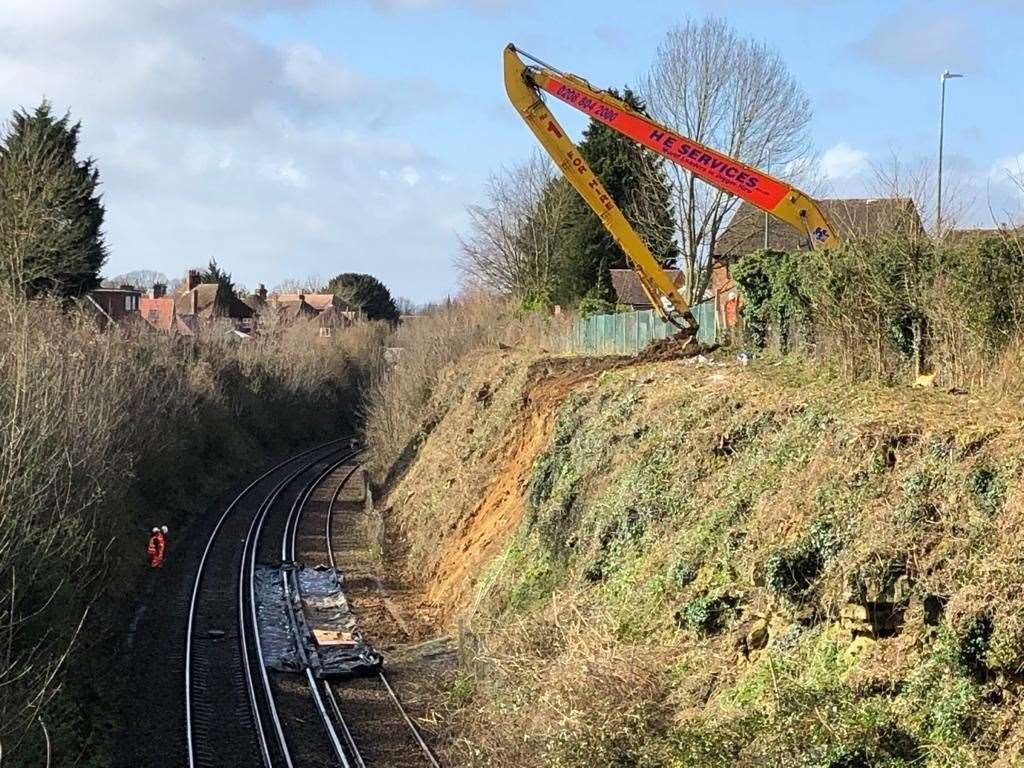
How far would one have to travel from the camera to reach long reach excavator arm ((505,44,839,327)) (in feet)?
66.7

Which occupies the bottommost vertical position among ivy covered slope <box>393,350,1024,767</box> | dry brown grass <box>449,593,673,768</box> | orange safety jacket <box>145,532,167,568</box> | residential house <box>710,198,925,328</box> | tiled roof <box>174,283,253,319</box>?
orange safety jacket <box>145,532,167,568</box>

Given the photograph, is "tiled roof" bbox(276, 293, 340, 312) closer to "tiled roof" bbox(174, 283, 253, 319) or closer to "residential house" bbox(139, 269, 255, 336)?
"residential house" bbox(139, 269, 255, 336)

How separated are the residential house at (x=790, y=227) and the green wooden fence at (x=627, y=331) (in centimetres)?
55

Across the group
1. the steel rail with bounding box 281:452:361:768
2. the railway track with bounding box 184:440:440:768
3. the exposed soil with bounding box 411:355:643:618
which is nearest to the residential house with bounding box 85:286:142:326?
the steel rail with bounding box 281:452:361:768

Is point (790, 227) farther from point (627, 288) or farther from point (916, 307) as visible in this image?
point (627, 288)

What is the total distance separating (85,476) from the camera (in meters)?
19.4

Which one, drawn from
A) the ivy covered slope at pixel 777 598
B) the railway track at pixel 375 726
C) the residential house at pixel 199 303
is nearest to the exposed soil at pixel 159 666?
the railway track at pixel 375 726

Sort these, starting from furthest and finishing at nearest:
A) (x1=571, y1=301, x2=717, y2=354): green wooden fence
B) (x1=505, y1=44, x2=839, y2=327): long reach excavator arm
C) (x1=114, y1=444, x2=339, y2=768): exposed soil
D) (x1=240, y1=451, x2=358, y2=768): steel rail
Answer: (x1=571, y1=301, x2=717, y2=354): green wooden fence → (x1=505, y1=44, x2=839, y2=327): long reach excavator arm → (x1=240, y1=451, x2=358, y2=768): steel rail → (x1=114, y1=444, x2=339, y2=768): exposed soil

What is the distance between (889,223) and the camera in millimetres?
14508

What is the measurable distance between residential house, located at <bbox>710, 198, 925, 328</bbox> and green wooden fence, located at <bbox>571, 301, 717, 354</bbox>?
55cm

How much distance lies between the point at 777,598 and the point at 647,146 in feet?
43.3

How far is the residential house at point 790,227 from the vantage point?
14.2 m

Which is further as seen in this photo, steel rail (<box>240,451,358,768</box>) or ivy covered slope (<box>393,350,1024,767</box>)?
steel rail (<box>240,451,358,768</box>)

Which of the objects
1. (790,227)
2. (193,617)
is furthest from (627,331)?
(193,617)
